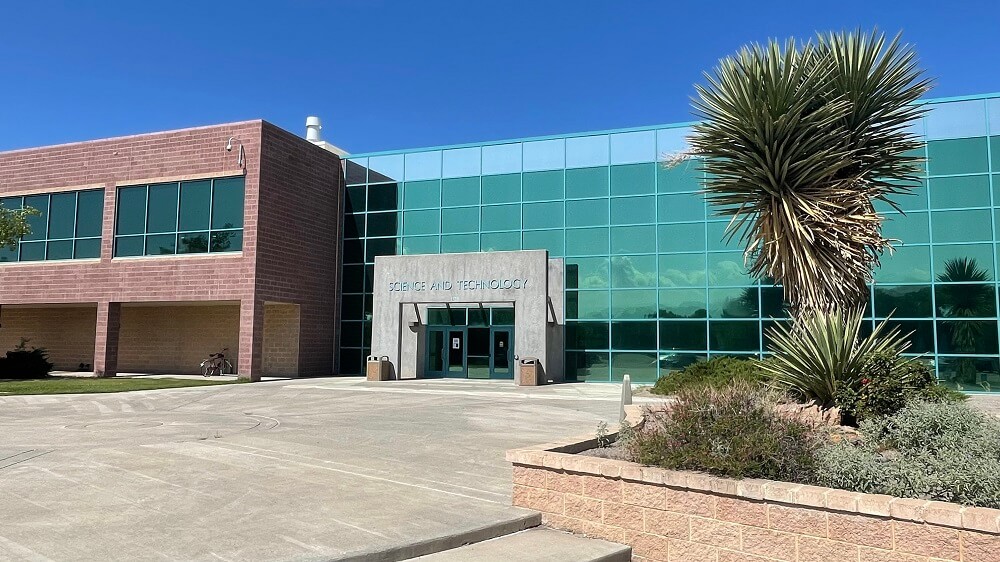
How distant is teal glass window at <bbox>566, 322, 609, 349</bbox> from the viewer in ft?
97.5

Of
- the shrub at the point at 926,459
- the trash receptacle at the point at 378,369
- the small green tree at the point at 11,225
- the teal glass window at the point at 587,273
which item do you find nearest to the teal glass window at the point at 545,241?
the teal glass window at the point at 587,273

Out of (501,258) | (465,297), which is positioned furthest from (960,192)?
(465,297)

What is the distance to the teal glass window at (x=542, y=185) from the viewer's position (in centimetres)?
3109

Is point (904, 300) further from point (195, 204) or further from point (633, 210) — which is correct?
point (195, 204)

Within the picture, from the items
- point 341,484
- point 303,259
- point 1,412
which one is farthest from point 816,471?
point 303,259

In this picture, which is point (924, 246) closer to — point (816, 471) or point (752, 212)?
point (752, 212)

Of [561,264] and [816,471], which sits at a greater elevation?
[561,264]

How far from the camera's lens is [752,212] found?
12961 millimetres

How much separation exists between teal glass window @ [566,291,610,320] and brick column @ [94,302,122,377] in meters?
19.4

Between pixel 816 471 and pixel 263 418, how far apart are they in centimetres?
1186

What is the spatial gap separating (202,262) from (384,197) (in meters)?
8.72

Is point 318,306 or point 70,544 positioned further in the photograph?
point 318,306

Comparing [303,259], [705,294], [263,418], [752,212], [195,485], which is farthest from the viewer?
[303,259]

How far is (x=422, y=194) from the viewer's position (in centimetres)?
3334
